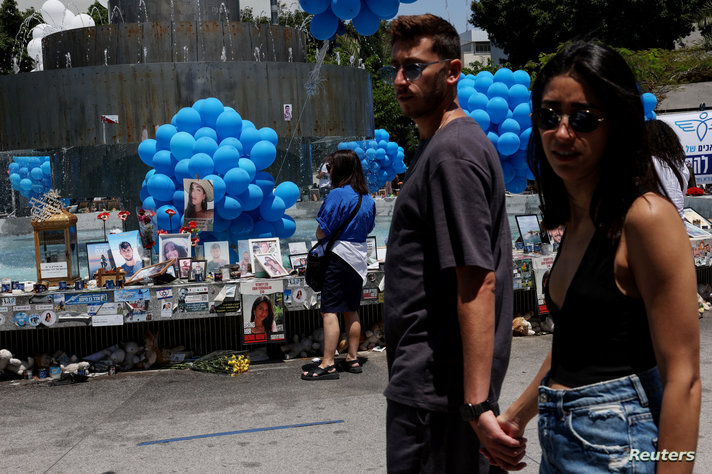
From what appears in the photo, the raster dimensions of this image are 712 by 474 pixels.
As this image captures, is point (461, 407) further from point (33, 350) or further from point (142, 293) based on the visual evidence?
point (33, 350)

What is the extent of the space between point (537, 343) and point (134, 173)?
15.2 metres

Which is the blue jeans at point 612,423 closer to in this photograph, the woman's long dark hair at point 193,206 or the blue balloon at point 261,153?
the woman's long dark hair at point 193,206

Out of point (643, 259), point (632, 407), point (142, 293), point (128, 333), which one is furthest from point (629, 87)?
point (128, 333)

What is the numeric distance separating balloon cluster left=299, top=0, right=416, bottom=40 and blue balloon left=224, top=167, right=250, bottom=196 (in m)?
1.98

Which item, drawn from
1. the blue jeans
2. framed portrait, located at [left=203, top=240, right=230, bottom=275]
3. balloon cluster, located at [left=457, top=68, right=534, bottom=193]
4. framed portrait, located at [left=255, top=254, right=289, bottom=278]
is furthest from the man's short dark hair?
balloon cluster, located at [left=457, top=68, right=534, bottom=193]

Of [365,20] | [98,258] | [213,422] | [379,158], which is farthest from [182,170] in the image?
[379,158]

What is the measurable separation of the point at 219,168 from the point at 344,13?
2263 millimetres

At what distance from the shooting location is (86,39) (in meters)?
19.2

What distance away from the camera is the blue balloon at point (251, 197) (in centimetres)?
948

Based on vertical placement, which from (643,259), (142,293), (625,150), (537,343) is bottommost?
(537,343)

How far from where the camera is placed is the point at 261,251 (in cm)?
756

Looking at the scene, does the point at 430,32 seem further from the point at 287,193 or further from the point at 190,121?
the point at 287,193

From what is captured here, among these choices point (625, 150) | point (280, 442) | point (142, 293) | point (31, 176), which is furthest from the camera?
point (31, 176)

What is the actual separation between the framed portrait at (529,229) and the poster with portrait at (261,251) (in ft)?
8.54
